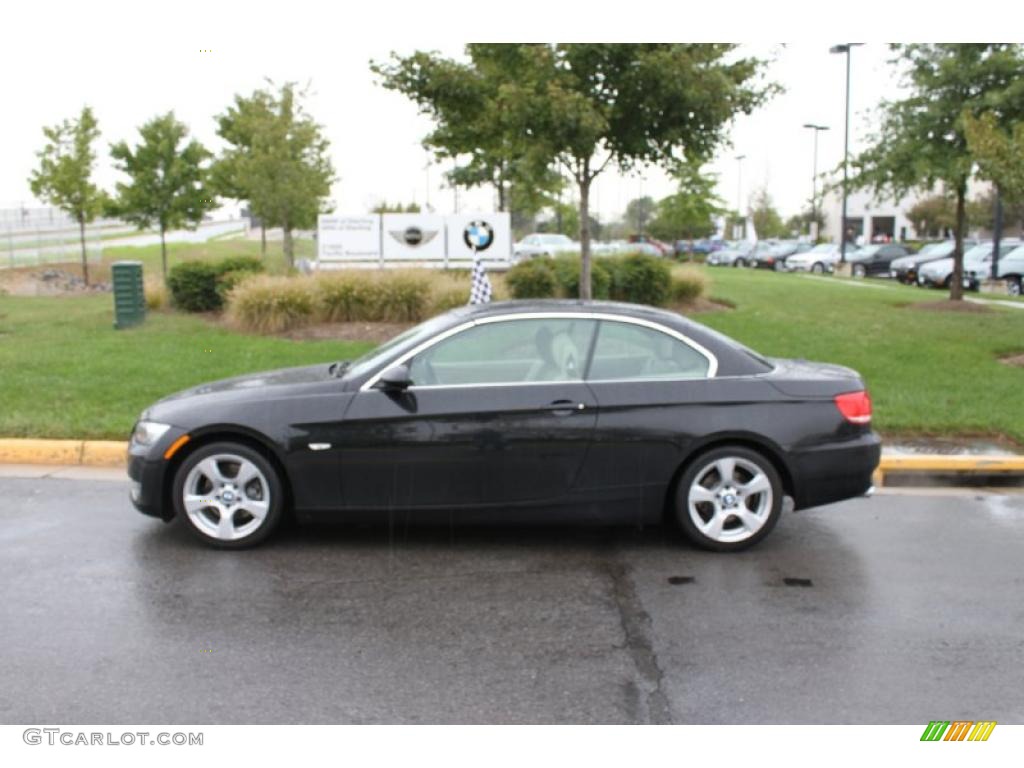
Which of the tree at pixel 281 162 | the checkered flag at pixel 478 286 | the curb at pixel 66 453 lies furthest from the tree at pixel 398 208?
the curb at pixel 66 453

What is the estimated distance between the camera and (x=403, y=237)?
2058 centimetres

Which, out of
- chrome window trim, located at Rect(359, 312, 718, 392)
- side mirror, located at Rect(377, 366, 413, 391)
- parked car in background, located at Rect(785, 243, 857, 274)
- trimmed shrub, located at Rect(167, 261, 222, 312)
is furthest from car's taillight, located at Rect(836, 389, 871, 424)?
parked car in background, located at Rect(785, 243, 857, 274)

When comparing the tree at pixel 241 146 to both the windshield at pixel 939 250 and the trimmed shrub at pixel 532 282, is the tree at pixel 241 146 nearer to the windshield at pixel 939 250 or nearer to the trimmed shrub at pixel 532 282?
the trimmed shrub at pixel 532 282

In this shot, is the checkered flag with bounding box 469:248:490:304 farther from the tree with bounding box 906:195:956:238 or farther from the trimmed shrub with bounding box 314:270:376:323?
the tree with bounding box 906:195:956:238

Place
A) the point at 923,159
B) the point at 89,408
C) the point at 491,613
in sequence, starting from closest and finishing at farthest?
the point at 491,613 → the point at 89,408 → the point at 923,159

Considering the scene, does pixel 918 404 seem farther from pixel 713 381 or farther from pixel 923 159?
pixel 923 159

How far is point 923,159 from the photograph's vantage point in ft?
55.7

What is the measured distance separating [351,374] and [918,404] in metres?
5.72

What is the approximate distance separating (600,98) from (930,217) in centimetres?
6019

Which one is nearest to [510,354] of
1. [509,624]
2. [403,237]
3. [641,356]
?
[641,356]

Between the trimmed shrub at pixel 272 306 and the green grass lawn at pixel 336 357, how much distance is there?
1.49 ft

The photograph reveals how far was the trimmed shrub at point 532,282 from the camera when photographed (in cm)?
1583

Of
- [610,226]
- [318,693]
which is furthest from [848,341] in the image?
[610,226]

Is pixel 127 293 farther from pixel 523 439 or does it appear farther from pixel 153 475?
pixel 523 439
